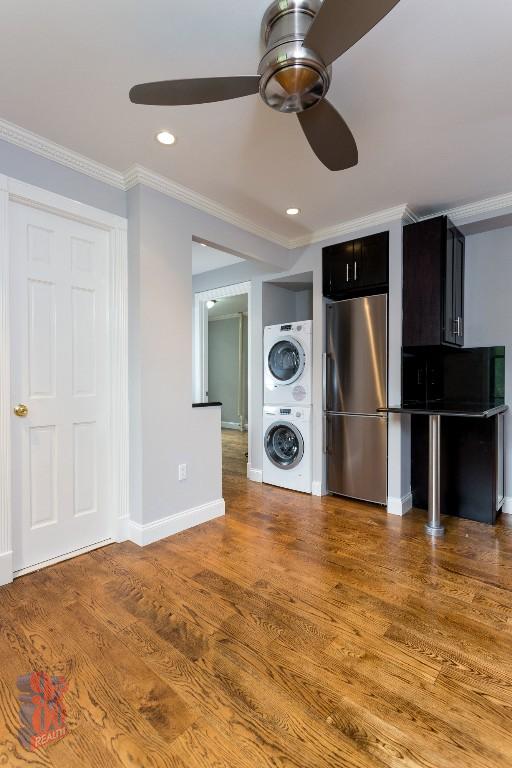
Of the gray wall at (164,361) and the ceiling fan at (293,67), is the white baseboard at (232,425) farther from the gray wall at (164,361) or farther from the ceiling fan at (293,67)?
the ceiling fan at (293,67)

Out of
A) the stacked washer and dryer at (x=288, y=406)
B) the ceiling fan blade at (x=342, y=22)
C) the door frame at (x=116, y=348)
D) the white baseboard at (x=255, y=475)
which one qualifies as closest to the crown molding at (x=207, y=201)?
the door frame at (x=116, y=348)

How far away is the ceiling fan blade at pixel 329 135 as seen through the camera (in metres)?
1.59

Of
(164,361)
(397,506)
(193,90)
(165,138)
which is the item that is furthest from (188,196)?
(397,506)

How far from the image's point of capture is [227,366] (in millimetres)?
8539

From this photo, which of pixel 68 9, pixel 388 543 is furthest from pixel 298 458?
pixel 68 9

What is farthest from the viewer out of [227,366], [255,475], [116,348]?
[227,366]

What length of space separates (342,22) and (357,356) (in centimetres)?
257

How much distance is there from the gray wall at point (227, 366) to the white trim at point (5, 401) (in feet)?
20.0

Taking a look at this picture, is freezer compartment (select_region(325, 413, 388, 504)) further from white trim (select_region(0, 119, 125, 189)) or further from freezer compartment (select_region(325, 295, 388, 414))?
white trim (select_region(0, 119, 125, 189))

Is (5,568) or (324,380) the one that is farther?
(324,380)

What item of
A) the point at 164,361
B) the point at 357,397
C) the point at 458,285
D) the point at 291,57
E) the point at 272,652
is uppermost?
the point at 291,57

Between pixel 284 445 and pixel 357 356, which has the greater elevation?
pixel 357 356

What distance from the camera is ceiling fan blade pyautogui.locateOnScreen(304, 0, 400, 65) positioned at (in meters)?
1.10

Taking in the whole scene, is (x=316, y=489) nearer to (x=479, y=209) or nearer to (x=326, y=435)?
(x=326, y=435)
